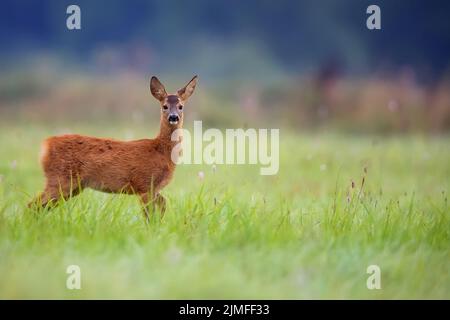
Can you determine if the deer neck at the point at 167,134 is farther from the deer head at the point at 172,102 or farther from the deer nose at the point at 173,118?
the deer nose at the point at 173,118

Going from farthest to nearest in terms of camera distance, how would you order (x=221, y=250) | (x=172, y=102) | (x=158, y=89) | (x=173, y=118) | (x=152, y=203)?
1. (x=158, y=89)
2. (x=172, y=102)
3. (x=173, y=118)
4. (x=152, y=203)
5. (x=221, y=250)

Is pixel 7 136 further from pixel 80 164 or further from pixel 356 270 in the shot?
pixel 356 270

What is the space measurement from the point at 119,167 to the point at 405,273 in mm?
2705

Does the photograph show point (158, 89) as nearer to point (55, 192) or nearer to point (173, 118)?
point (173, 118)

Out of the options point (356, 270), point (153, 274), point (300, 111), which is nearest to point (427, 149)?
point (300, 111)

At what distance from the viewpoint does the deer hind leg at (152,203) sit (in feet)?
21.7

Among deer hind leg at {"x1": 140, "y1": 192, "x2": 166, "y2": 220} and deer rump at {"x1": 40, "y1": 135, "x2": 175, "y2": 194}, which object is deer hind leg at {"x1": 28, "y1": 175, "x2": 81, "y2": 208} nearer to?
deer rump at {"x1": 40, "y1": 135, "x2": 175, "y2": 194}

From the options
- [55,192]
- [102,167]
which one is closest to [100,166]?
[102,167]

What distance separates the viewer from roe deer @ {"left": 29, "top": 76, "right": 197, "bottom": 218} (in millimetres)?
6948

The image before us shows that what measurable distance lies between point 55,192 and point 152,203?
2.90 feet

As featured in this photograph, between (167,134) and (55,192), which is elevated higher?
(167,134)

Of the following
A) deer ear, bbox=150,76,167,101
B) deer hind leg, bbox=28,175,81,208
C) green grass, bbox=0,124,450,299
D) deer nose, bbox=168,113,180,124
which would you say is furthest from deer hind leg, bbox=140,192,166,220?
deer ear, bbox=150,76,167,101

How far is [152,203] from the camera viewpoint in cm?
680

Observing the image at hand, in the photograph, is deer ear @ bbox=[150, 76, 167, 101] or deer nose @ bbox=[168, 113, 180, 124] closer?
deer nose @ bbox=[168, 113, 180, 124]
